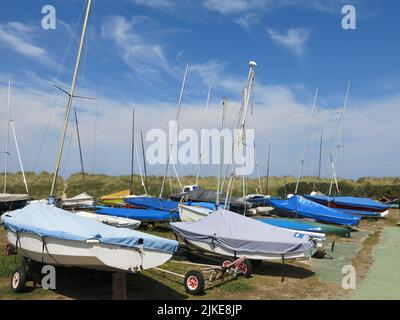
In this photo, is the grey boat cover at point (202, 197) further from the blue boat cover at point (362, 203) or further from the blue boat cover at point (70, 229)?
the blue boat cover at point (70, 229)

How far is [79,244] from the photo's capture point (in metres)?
9.46

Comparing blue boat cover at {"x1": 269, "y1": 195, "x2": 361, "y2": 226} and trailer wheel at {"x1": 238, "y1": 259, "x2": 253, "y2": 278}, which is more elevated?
blue boat cover at {"x1": 269, "y1": 195, "x2": 361, "y2": 226}

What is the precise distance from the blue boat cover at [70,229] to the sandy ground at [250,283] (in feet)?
5.10

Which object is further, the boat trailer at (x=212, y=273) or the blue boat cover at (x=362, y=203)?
the blue boat cover at (x=362, y=203)

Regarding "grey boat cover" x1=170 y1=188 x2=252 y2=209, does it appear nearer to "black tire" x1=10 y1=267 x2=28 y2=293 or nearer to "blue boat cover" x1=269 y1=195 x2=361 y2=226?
"blue boat cover" x1=269 y1=195 x2=361 y2=226

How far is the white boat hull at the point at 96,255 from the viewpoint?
9.26 meters

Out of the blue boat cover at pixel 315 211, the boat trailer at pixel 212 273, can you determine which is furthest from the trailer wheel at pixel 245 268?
the blue boat cover at pixel 315 211

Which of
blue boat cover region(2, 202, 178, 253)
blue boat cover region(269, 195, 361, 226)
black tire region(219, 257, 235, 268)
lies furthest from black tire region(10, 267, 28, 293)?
blue boat cover region(269, 195, 361, 226)

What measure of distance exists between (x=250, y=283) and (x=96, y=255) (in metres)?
5.41

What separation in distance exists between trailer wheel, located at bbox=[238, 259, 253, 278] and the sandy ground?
254 mm

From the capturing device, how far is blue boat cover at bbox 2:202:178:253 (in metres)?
9.45

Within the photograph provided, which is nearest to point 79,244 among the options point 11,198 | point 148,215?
point 148,215
